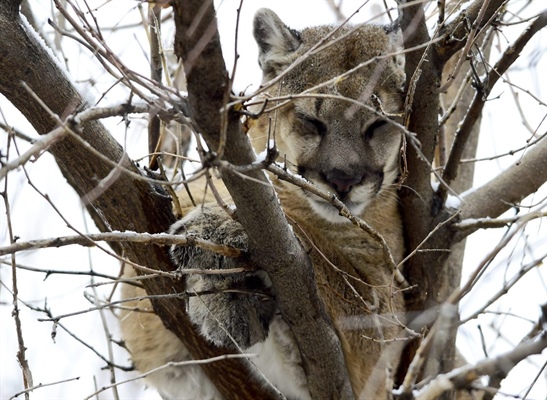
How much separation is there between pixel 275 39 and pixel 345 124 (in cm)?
104

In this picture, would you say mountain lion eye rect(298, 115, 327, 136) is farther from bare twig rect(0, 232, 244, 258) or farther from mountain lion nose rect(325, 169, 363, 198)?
bare twig rect(0, 232, 244, 258)

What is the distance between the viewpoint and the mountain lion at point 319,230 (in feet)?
14.8

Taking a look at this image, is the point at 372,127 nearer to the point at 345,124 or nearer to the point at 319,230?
the point at 345,124

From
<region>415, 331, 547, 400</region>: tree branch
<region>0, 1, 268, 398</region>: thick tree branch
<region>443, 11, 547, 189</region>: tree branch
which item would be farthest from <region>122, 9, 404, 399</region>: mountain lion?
<region>415, 331, 547, 400</region>: tree branch

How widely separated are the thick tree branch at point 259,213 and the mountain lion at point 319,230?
0.34 meters

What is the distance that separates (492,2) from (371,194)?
1.56 m

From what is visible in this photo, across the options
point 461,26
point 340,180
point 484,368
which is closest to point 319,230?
point 340,180

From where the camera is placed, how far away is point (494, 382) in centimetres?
275

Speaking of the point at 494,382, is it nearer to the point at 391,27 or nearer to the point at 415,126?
the point at 415,126

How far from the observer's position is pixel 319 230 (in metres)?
5.22

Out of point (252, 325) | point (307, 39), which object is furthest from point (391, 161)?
point (252, 325)

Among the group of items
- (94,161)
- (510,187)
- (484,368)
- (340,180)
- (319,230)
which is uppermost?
(94,161)

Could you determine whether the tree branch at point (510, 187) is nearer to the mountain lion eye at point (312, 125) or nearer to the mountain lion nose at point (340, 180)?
the mountain lion nose at point (340, 180)

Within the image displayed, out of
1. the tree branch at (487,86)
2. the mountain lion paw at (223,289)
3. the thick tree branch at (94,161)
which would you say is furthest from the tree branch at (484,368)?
the tree branch at (487,86)
